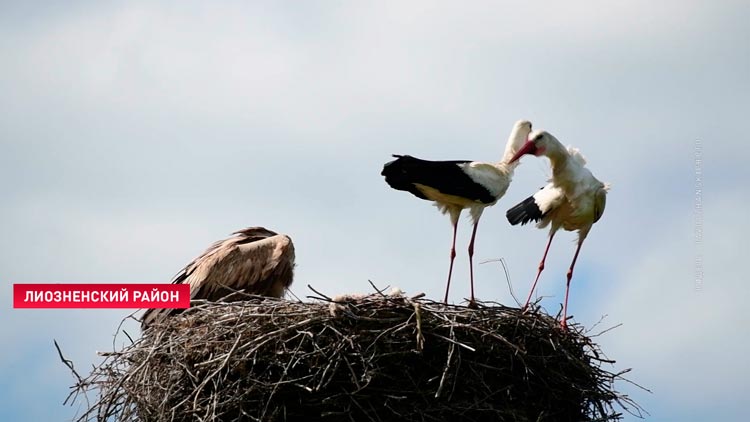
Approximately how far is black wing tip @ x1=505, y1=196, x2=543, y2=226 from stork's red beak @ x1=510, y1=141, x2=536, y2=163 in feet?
1.82

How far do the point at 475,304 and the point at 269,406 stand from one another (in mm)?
1648

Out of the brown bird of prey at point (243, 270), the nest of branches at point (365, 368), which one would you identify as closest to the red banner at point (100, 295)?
the brown bird of prey at point (243, 270)

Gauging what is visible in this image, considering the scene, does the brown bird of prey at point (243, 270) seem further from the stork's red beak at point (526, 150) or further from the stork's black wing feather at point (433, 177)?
the stork's red beak at point (526, 150)

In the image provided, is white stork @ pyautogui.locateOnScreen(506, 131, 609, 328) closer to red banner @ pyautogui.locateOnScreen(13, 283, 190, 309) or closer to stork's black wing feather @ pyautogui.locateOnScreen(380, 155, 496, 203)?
stork's black wing feather @ pyautogui.locateOnScreen(380, 155, 496, 203)

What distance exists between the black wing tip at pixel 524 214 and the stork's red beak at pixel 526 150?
56cm

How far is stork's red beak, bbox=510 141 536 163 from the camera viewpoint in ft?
35.1

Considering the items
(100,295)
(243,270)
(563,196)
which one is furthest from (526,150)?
(100,295)

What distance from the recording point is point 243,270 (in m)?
11.0

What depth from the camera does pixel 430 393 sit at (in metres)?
8.66

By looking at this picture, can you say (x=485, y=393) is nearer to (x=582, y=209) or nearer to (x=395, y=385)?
(x=395, y=385)

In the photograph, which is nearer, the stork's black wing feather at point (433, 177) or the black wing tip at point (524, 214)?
the stork's black wing feather at point (433, 177)

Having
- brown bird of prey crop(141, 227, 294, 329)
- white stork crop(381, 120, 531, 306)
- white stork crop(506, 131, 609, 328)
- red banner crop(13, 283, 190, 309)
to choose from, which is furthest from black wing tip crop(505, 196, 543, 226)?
red banner crop(13, 283, 190, 309)

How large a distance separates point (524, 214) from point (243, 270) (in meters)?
2.47

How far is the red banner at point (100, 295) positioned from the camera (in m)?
10.8
